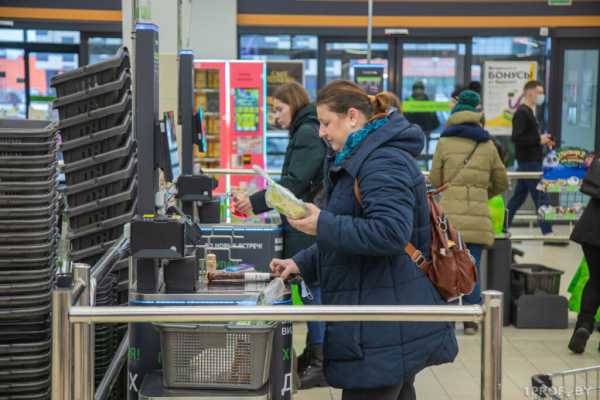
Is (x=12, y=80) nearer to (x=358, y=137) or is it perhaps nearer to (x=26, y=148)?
(x=26, y=148)

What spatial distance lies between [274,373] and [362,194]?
2.33 feet

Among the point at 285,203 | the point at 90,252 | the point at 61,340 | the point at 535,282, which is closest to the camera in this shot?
the point at 61,340

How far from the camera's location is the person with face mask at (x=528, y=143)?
10.5m

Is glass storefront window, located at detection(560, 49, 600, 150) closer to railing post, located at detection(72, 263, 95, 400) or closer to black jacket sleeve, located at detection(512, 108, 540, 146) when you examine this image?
black jacket sleeve, located at detection(512, 108, 540, 146)

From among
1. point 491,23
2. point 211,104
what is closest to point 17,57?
point 211,104

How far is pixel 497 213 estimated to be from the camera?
23.3 ft

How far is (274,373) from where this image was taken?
10.4 ft

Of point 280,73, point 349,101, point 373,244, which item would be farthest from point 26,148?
point 280,73

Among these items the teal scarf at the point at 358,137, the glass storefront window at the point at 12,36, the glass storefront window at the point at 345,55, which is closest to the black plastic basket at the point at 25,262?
the teal scarf at the point at 358,137

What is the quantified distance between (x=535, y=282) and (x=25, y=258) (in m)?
4.83

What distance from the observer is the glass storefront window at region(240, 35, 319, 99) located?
13.2m

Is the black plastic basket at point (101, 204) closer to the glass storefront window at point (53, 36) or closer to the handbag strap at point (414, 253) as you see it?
the handbag strap at point (414, 253)

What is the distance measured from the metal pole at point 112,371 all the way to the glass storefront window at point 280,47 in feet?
31.9

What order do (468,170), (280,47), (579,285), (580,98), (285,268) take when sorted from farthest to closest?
1. (580,98)
2. (280,47)
3. (579,285)
4. (468,170)
5. (285,268)
